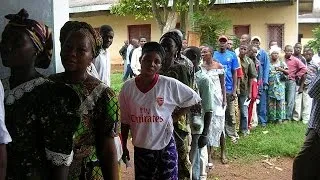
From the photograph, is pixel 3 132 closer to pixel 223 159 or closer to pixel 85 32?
pixel 85 32

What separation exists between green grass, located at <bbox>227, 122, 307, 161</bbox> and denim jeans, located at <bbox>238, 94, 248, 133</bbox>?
20cm

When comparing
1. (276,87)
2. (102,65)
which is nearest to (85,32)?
(102,65)

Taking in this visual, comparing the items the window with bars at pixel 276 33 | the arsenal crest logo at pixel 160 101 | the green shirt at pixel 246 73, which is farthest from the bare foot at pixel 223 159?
the window with bars at pixel 276 33

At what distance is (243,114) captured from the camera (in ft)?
28.2

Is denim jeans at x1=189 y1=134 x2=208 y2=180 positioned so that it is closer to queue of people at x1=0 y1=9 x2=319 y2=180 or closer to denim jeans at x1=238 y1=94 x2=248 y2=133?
queue of people at x1=0 y1=9 x2=319 y2=180

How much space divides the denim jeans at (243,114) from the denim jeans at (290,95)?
175 centimetres

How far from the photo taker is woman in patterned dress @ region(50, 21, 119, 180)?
236cm

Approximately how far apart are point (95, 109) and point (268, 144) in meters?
6.13

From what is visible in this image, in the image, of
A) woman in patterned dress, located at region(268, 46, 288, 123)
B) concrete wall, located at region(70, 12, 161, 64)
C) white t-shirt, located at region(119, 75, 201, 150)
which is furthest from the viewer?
concrete wall, located at region(70, 12, 161, 64)

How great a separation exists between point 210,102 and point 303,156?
107cm

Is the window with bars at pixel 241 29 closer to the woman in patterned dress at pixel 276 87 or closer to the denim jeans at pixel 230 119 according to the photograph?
the woman in patterned dress at pixel 276 87

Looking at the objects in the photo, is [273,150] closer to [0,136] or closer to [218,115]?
[218,115]

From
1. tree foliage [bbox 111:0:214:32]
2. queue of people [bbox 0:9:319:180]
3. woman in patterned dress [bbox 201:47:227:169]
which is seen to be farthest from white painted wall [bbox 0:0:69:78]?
tree foliage [bbox 111:0:214:32]

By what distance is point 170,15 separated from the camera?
15.4m
